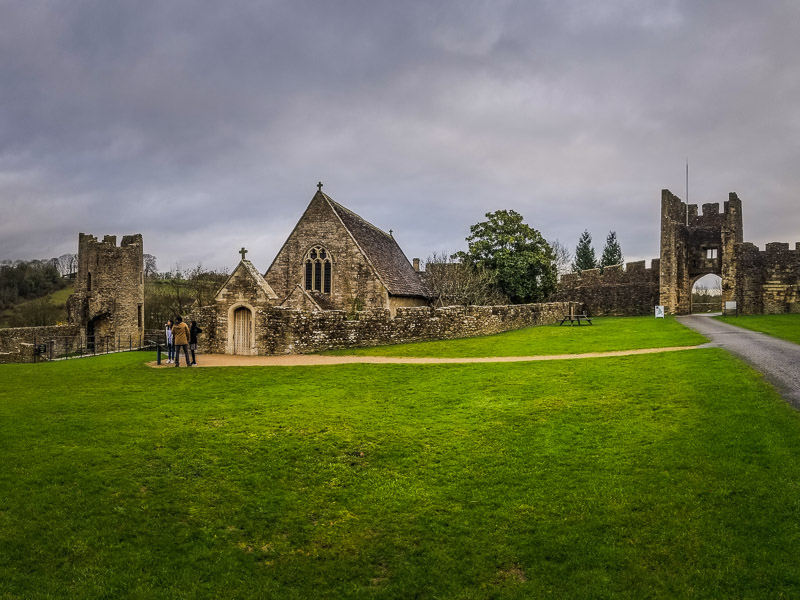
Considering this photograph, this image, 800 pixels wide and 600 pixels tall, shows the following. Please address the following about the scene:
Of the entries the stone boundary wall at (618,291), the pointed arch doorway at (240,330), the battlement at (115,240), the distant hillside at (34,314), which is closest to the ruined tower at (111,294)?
the battlement at (115,240)

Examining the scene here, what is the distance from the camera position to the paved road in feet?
37.7

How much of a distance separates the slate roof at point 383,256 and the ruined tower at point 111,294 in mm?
18189

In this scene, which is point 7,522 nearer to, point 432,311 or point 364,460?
point 364,460

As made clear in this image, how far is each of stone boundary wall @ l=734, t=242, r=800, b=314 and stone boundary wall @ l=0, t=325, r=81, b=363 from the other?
152 feet

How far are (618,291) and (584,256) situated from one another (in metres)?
41.8

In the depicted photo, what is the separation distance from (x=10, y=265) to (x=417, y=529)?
283 feet

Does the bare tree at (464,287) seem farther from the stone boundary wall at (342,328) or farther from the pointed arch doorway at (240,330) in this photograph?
the pointed arch doorway at (240,330)

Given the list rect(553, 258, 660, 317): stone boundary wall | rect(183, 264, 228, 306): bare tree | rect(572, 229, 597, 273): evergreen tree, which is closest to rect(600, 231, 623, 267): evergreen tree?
rect(572, 229, 597, 273): evergreen tree

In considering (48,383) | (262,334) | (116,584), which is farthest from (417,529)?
(262,334)

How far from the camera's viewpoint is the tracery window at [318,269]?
1352 inches

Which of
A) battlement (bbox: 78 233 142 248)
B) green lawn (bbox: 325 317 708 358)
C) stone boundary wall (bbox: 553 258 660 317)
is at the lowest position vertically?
green lawn (bbox: 325 317 708 358)

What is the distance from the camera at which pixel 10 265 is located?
7431 cm

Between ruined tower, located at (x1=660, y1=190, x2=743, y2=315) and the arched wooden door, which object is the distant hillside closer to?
the arched wooden door

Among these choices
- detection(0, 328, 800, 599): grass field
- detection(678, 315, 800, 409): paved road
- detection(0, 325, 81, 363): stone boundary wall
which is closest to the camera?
detection(0, 328, 800, 599): grass field
